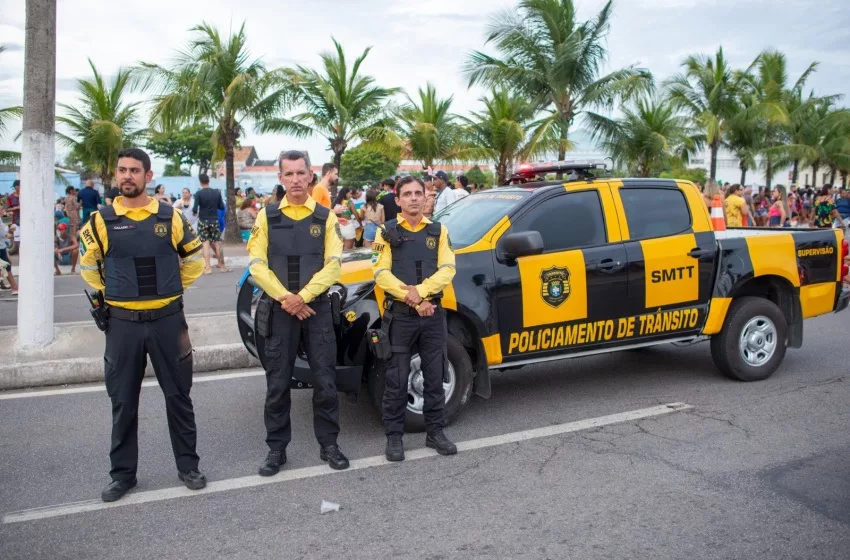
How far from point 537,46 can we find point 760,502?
19.3 meters

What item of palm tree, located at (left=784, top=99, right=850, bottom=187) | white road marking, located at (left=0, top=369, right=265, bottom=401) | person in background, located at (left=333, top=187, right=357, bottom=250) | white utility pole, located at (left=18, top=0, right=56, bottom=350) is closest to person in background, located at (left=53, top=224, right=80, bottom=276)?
person in background, located at (left=333, top=187, right=357, bottom=250)

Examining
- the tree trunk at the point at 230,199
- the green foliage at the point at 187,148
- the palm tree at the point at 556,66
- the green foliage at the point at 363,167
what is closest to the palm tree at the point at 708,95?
the palm tree at the point at 556,66

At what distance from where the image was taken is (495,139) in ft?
75.2

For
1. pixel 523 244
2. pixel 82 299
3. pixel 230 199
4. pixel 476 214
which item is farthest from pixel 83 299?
pixel 230 199

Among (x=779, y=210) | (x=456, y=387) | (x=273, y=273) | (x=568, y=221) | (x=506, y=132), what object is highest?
(x=506, y=132)

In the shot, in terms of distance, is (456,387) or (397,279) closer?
(397,279)

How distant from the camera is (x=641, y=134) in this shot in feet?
87.2

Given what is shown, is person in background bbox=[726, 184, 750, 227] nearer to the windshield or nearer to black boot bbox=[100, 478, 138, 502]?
the windshield

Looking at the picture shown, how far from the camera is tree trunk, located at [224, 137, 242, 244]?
21.0m

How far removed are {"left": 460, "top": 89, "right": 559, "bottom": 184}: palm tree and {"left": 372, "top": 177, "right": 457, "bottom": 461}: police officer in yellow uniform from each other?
56.5 feet

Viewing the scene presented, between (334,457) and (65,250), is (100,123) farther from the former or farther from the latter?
(334,457)

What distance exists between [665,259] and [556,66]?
16.3 metres

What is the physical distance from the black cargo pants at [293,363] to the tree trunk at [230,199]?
56.7ft

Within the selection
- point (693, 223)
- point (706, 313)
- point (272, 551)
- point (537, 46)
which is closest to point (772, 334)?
point (706, 313)
